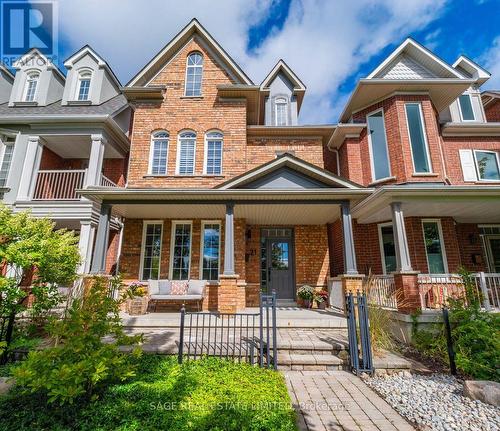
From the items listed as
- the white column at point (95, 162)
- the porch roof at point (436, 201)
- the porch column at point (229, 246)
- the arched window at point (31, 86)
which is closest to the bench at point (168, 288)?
the porch column at point (229, 246)

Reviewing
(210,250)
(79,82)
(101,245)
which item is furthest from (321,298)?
(79,82)

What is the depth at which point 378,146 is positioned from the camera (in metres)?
10.4

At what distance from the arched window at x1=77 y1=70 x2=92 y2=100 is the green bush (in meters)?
12.1

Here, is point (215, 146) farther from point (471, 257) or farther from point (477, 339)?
point (471, 257)

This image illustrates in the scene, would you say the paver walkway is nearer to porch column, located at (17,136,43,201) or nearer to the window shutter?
the window shutter

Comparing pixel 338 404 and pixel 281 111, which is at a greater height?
pixel 281 111

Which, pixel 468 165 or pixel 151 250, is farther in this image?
pixel 468 165

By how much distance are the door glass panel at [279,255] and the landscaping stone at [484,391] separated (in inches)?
273

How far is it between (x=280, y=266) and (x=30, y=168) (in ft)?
34.6

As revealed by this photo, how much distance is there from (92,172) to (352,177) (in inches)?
401

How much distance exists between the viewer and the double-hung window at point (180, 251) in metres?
9.80

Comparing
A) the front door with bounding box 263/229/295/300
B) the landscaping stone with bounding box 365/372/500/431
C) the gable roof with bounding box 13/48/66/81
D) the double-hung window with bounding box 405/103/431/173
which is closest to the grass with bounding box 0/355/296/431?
the landscaping stone with bounding box 365/372/500/431

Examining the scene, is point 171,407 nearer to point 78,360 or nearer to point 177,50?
point 78,360

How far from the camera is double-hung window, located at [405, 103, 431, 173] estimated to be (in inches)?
377
